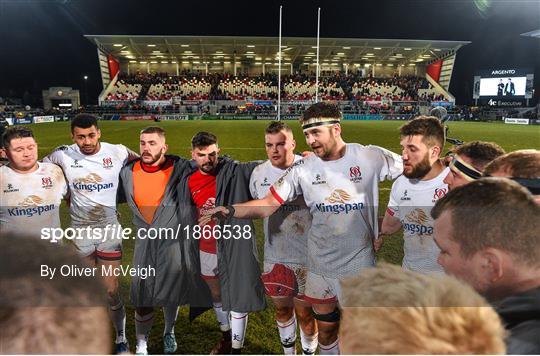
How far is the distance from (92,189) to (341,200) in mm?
2515

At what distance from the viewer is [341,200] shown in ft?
10.3

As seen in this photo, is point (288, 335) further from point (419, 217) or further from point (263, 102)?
point (263, 102)

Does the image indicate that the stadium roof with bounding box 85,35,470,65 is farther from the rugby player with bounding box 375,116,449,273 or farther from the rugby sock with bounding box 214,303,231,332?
the rugby player with bounding box 375,116,449,273

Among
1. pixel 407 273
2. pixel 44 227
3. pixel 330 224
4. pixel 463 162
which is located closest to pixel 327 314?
pixel 330 224

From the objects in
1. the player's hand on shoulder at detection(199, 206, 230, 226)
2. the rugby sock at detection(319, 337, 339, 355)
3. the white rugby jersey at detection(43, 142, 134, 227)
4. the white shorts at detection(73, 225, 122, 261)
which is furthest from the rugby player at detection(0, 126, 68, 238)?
the rugby sock at detection(319, 337, 339, 355)

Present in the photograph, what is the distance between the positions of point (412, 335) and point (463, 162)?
2.33 metres

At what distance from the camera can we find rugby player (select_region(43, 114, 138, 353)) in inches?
149

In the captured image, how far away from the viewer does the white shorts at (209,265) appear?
144 inches

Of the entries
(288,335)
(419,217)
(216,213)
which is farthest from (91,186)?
(419,217)

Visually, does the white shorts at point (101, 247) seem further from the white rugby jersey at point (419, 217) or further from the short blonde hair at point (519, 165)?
the short blonde hair at point (519, 165)

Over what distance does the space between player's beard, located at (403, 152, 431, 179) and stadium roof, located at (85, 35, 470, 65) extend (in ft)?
69.7

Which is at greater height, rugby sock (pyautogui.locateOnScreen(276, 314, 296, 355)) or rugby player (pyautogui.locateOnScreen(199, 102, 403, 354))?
rugby player (pyautogui.locateOnScreen(199, 102, 403, 354))

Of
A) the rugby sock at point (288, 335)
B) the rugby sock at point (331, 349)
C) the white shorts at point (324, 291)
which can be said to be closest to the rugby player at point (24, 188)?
the rugby sock at point (288, 335)

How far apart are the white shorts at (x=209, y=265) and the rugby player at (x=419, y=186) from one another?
1773 millimetres
